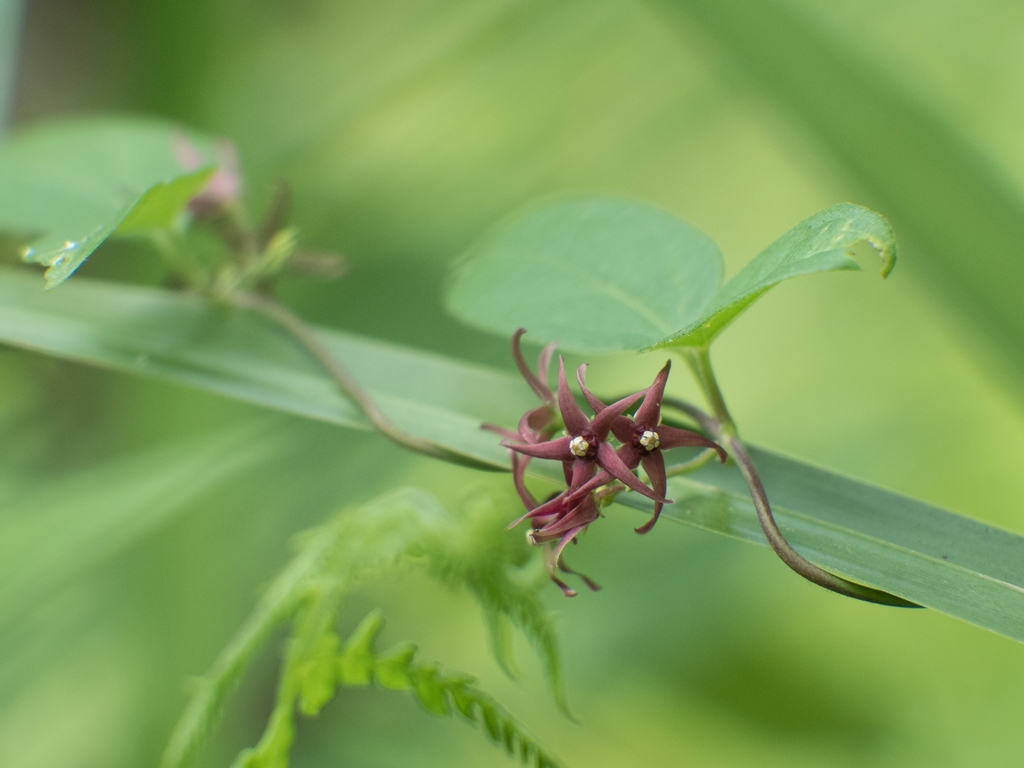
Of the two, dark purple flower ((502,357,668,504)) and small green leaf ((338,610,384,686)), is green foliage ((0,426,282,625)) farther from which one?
dark purple flower ((502,357,668,504))

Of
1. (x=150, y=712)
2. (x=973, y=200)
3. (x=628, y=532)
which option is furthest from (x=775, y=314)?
(x=150, y=712)

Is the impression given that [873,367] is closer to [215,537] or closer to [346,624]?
[346,624]

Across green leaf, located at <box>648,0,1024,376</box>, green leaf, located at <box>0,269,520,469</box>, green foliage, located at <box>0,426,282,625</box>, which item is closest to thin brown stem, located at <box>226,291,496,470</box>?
green leaf, located at <box>0,269,520,469</box>

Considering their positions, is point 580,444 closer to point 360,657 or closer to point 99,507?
point 360,657

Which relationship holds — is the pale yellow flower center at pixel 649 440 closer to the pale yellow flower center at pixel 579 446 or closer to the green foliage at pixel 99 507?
the pale yellow flower center at pixel 579 446

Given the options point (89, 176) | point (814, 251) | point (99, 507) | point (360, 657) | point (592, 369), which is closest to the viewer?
point (814, 251)

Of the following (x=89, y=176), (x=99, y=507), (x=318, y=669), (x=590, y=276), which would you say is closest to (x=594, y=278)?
(x=590, y=276)
